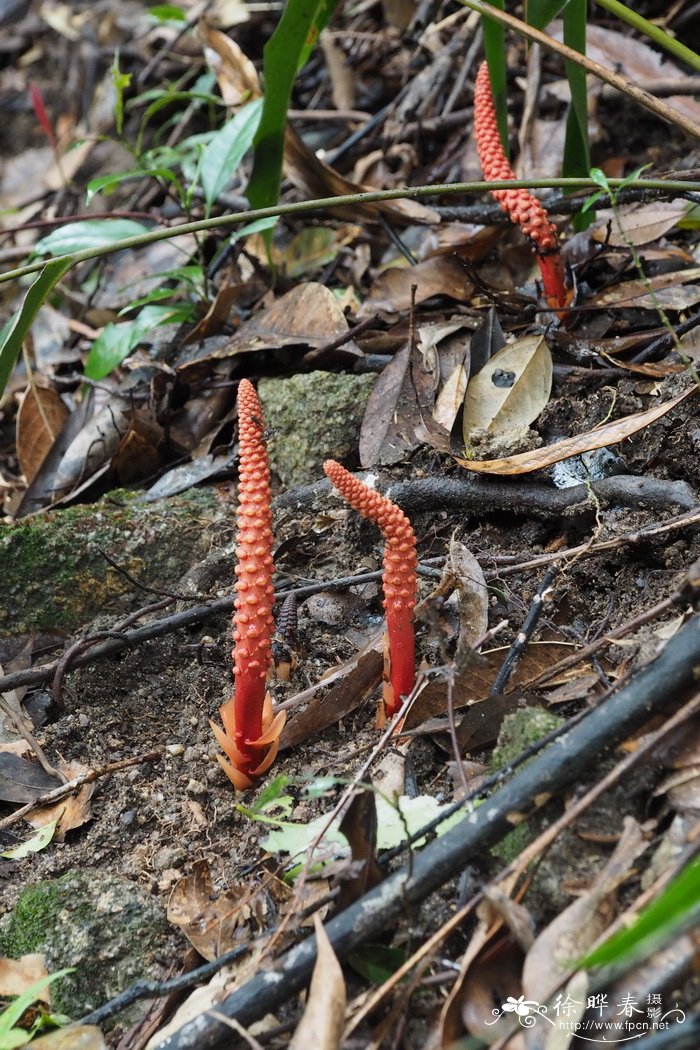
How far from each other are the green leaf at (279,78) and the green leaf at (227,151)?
0.46 m

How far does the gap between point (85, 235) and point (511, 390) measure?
5.75 feet

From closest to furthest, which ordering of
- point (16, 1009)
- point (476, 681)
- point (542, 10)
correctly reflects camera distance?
point (16, 1009)
point (476, 681)
point (542, 10)

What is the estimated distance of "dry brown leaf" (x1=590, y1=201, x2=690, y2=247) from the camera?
10.0 ft

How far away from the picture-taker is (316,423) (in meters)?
2.83

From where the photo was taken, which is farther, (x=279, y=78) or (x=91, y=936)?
(x=279, y=78)

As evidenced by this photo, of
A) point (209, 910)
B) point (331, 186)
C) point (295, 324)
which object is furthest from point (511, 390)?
point (209, 910)

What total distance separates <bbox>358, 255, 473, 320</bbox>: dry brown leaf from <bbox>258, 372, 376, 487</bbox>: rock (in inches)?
16.9

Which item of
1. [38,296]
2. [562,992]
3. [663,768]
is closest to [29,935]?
[562,992]

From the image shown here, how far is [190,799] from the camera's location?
210cm

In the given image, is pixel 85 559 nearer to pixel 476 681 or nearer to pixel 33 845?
pixel 33 845

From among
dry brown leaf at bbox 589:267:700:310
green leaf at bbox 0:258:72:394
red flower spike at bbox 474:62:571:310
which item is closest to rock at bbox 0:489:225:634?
green leaf at bbox 0:258:72:394

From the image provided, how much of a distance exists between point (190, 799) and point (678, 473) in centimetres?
138

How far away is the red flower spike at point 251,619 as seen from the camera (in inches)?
71.2

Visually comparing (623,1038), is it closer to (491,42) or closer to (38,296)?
(38,296)
